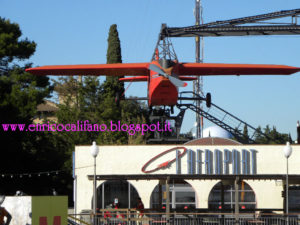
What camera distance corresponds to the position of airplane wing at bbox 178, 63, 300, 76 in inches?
1378

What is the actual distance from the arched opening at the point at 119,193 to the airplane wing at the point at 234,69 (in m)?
7.17

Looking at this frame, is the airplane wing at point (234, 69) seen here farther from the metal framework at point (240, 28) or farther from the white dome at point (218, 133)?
the white dome at point (218, 133)

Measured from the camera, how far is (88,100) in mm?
60219

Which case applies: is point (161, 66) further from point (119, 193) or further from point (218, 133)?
point (218, 133)

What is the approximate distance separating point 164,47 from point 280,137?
54459 millimetres

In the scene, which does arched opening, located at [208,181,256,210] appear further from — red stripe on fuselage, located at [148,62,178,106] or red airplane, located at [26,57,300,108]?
red airplane, located at [26,57,300,108]

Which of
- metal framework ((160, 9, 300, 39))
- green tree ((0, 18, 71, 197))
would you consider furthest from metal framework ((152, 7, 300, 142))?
green tree ((0, 18, 71, 197))

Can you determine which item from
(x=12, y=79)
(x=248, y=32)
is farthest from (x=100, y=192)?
(x=12, y=79)

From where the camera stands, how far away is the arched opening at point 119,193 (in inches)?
1286

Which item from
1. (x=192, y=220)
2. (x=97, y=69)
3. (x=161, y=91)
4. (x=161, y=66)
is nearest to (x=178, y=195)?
(x=161, y=91)

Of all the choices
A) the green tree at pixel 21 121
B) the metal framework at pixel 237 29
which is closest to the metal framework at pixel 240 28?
the metal framework at pixel 237 29

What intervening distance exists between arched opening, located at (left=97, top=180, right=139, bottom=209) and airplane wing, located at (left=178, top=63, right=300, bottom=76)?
7.17m

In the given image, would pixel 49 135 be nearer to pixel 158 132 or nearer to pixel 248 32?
pixel 158 132

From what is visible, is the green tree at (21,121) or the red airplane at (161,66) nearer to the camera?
the red airplane at (161,66)
